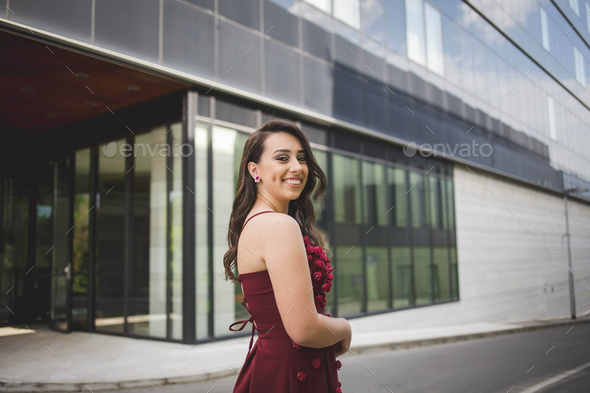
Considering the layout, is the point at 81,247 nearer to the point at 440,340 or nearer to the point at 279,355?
the point at 440,340

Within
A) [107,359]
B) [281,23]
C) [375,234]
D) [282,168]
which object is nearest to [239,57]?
[281,23]

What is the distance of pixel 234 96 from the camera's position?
10.2 meters

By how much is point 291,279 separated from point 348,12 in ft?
44.4

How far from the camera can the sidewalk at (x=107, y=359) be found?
6637 mm

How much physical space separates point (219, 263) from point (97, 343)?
289 cm

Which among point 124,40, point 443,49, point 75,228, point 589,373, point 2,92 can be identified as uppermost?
point 443,49

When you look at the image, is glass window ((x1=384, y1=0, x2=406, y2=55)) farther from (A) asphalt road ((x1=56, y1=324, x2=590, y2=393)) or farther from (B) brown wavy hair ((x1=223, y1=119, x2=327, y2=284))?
(B) brown wavy hair ((x1=223, y1=119, x2=327, y2=284))

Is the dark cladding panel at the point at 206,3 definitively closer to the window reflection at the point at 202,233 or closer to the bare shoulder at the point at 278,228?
the window reflection at the point at 202,233

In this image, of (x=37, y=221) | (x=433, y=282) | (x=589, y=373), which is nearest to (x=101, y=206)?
(x=37, y=221)

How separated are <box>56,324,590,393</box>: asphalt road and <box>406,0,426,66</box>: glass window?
9.96 meters

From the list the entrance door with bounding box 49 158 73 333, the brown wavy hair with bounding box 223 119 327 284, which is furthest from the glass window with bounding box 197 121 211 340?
the brown wavy hair with bounding box 223 119 327 284

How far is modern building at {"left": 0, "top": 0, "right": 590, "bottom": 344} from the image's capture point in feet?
29.4

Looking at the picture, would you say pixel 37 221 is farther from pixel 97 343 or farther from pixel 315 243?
pixel 315 243

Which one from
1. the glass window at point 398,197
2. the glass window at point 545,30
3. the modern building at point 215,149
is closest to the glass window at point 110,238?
the modern building at point 215,149
